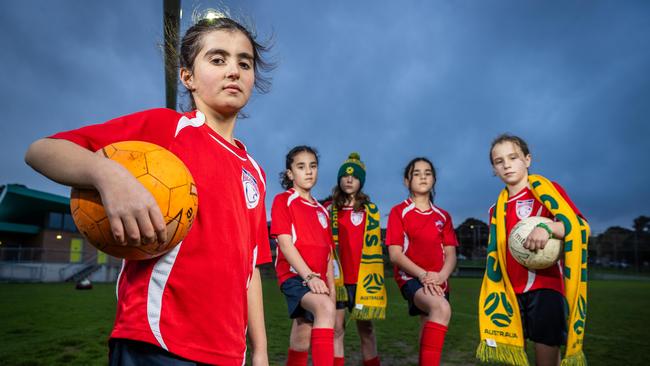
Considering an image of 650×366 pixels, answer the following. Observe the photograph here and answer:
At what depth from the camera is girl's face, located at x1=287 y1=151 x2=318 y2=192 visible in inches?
177

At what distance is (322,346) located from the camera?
3.36m

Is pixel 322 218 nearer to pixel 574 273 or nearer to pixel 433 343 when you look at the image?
pixel 433 343

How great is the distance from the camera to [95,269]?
30.2 meters

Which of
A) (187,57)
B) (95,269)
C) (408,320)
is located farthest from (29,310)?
(95,269)

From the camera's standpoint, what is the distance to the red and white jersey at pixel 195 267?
1.41 m

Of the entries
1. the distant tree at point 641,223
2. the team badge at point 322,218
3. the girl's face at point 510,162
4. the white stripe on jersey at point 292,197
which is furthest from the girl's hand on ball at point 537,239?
the distant tree at point 641,223

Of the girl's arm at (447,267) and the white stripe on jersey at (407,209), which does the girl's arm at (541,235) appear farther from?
the white stripe on jersey at (407,209)

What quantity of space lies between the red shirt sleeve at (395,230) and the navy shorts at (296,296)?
119 cm

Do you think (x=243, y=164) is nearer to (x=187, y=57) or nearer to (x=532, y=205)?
(x=187, y=57)

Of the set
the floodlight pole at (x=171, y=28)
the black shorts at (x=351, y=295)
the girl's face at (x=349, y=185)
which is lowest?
the black shorts at (x=351, y=295)

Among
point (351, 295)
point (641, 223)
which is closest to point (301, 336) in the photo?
point (351, 295)

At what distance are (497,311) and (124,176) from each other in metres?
3.49

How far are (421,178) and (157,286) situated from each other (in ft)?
12.2

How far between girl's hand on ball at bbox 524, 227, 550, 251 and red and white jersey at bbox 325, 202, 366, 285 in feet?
7.17
